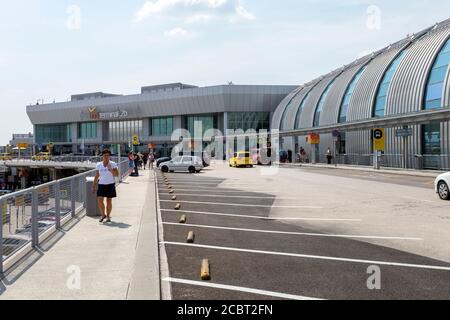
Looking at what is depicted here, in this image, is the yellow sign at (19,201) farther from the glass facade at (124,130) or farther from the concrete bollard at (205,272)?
the glass facade at (124,130)

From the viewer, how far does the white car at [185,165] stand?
40281 millimetres

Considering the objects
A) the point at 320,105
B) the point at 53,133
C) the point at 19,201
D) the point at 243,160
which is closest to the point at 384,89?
the point at 243,160

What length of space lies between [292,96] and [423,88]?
38.6m

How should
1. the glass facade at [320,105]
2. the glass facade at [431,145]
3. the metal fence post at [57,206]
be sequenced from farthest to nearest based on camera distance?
the glass facade at [320,105] < the glass facade at [431,145] < the metal fence post at [57,206]

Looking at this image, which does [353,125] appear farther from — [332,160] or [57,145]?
[57,145]

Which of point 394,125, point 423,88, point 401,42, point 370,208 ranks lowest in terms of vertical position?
point 370,208

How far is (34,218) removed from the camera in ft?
30.1

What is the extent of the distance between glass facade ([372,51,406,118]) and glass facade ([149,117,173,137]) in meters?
49.9

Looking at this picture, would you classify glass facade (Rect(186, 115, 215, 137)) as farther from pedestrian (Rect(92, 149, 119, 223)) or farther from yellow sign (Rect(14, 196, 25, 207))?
yellow sign (Rect(14, 196, 25, 207))

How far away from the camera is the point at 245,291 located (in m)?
6.23

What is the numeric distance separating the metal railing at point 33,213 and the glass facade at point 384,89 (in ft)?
110

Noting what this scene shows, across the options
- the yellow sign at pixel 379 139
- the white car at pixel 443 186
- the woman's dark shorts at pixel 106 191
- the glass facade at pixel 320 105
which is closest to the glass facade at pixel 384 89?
the yellow sign at pixel 379 139

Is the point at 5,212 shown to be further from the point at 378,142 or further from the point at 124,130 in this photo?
the point at 124,130
